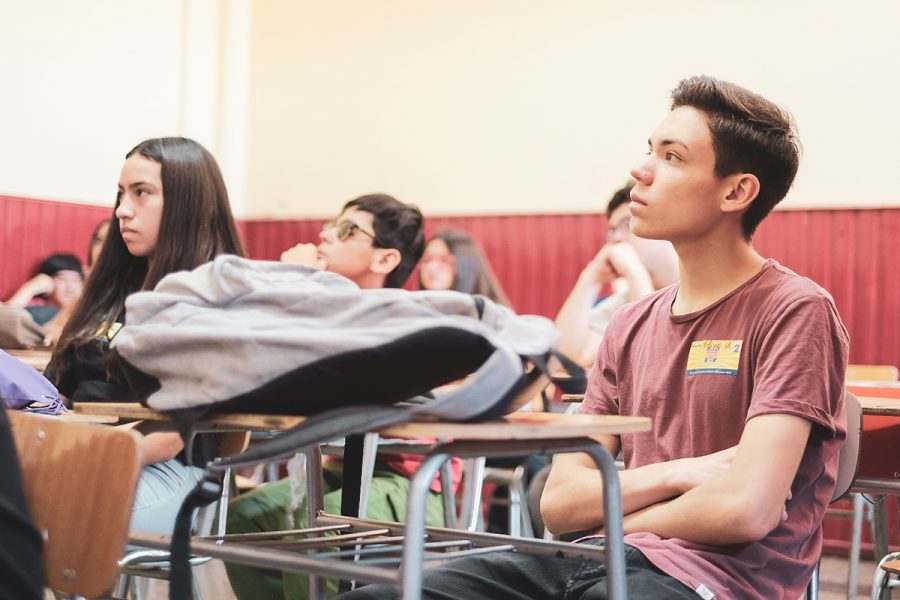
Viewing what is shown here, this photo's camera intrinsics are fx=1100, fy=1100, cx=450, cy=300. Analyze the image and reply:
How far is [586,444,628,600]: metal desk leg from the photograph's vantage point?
1254 millimetres

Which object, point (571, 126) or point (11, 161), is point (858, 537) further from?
point (11, 161)

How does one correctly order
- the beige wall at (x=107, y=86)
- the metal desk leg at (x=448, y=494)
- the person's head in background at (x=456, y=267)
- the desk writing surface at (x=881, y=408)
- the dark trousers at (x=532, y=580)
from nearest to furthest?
the dark trousers at (x=532, y=580) < the desk writing surface at (x=881, y=408) < the metal desk leg at (x=448, y=494) < the person's head in background at (x=456, y=267) < the beige wall at (x=107, y=86)

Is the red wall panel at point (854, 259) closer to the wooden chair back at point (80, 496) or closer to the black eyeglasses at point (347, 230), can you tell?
the black eyeglasses at point (347, 230)

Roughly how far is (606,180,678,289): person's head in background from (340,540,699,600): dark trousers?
284cm

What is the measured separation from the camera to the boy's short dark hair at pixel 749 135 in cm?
170

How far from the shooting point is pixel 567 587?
1462 millimetres

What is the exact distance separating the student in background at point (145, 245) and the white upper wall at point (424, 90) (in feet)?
11.7

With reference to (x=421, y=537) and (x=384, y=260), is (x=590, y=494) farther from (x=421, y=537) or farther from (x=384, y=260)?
(x=384, y=260)

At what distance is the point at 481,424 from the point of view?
110cm

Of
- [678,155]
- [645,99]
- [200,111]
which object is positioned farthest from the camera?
[200,111]

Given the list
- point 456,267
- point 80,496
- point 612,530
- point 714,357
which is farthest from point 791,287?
point 456,267

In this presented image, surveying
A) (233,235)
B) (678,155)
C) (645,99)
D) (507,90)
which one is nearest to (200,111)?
(507,90)

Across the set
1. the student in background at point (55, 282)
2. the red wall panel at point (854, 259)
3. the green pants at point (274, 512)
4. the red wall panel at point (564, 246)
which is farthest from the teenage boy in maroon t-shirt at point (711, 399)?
the student in background at point (55, 282)

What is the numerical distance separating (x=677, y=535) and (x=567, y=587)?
17cm
